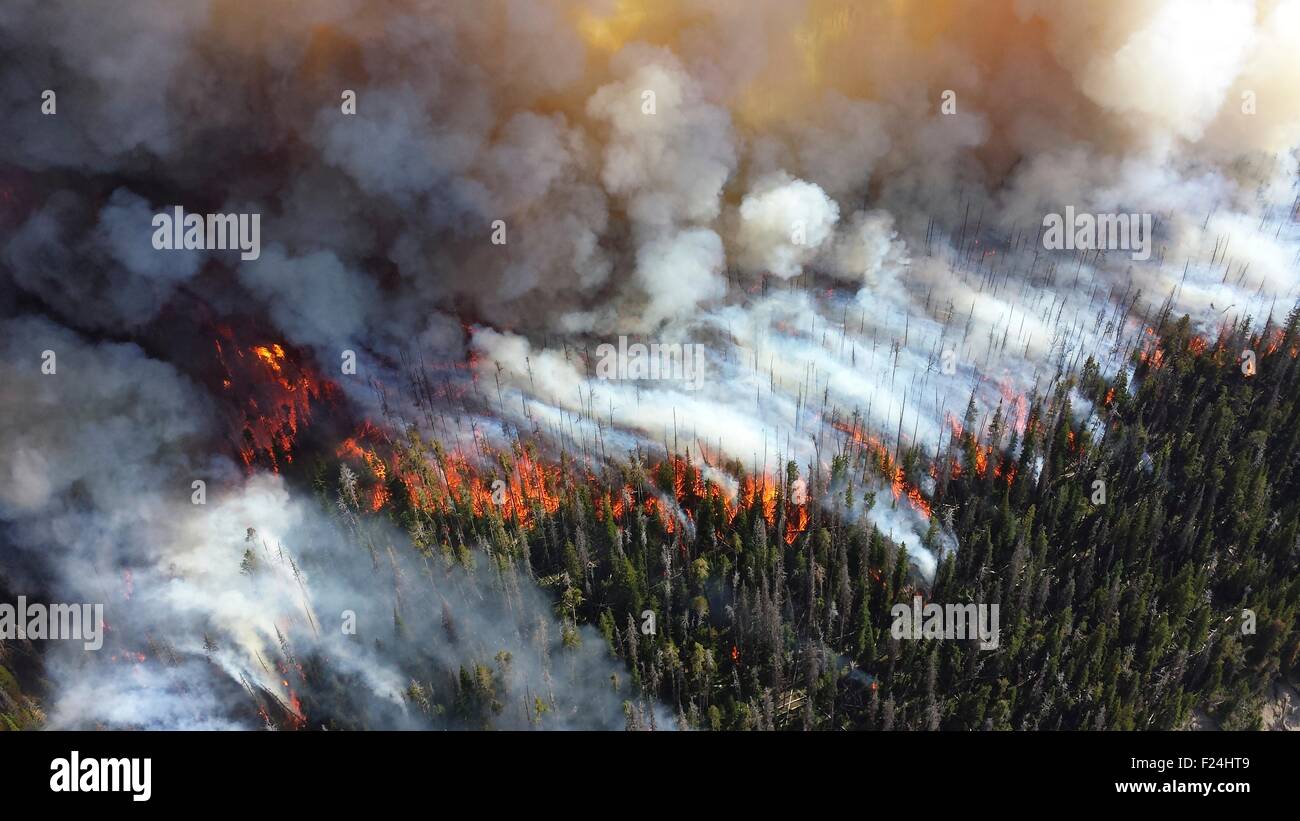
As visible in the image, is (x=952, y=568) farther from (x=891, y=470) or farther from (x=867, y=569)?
(x=891, y=470)

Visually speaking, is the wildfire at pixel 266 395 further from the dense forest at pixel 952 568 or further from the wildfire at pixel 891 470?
the wildfire at pixel 891 470

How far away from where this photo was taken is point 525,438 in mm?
54906

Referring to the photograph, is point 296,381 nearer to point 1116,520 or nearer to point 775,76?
point 775,76

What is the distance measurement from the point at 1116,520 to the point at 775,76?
32.1 meters

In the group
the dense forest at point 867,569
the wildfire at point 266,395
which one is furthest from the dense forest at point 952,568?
the wildfire at point 266,395

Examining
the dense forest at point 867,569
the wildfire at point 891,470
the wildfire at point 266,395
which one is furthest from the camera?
the wildfire at point 266,395

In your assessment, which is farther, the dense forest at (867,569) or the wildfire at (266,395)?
the wildfire at (266,395)

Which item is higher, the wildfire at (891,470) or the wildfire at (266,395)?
the wildfire at (266,395)

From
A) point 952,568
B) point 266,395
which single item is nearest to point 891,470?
point 952,568

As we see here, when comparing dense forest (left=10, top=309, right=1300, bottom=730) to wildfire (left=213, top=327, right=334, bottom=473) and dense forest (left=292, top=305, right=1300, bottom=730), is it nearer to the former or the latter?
dense forest (left=292, top=305, right=1300, bottom=730)

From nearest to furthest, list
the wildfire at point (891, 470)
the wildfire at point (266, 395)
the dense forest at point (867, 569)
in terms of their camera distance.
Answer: the dense forest at point (867, 569) → the wildfire at point (891, 470) → the wildfire at point (266, 395)

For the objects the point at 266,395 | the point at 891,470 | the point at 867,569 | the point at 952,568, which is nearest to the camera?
the point at 952,568

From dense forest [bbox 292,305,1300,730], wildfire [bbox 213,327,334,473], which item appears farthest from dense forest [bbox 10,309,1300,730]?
wildfire [bbox 213,327,334,473]

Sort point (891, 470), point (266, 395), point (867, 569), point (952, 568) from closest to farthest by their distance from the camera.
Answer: point (952, 568) → point (867, 569) → point (891, 470) → point (266, 395)
